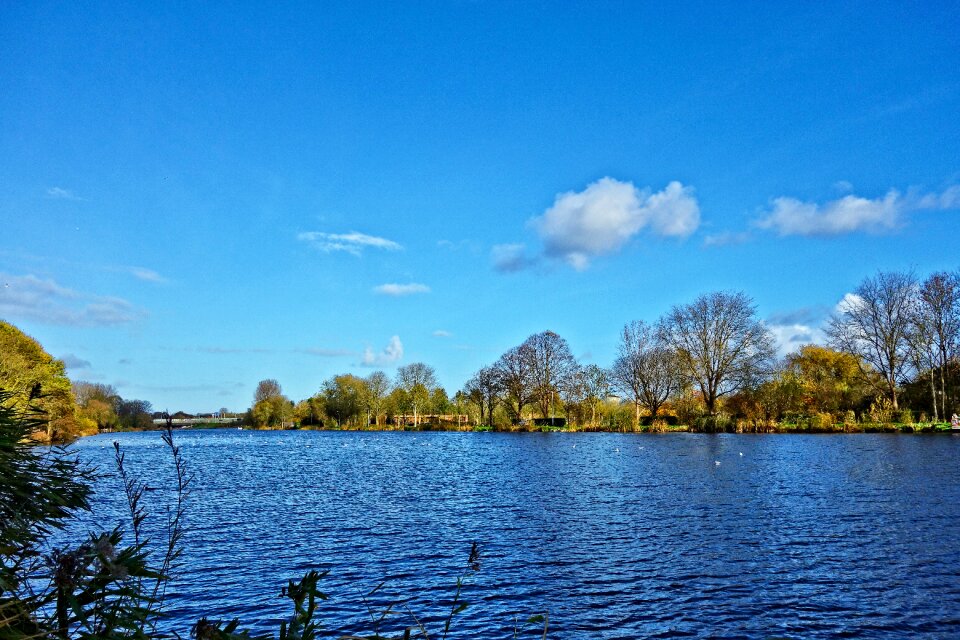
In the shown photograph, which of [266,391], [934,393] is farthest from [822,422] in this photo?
[266,391]

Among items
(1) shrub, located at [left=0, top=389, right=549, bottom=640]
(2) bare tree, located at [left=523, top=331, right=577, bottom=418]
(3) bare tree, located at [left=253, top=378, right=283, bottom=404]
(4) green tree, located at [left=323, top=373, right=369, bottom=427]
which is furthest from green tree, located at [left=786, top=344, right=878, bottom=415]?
(3) bare tree, located at [left=253, top=378, right=283, bottom=404]

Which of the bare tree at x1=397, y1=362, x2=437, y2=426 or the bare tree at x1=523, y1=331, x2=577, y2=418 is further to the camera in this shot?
the bare tree at x1=397, y1=362, x2=437, y2=426

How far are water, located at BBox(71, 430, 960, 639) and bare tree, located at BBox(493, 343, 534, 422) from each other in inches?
2110

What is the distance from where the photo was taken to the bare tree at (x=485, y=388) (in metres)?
85.4

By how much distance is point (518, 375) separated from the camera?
83.1 metres

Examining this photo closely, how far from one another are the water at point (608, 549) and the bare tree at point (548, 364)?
52.1m

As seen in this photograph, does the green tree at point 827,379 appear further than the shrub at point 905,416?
Yes

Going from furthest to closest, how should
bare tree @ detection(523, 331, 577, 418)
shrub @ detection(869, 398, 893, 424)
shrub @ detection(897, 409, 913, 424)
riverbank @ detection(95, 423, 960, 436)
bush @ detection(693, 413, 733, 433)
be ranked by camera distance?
1. bare tree @ detection(523, 331, 577, 418)
2. bush @ detection(693, 413, 733, 433)
3. shrub @ detection(869, 398, 893, 424)
4. shrub @ detection(897, 409, 913, 424)
5. riverbank @ detection(95, 423, 960, 436)

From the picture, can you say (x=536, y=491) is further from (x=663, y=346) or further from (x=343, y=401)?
(x=343, y=401)

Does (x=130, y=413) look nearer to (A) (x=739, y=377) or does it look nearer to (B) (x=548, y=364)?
(B) (x=548, y=364)

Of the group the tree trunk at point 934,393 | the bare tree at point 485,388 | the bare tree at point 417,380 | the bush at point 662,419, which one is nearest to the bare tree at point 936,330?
the tree trunk at point 934,393

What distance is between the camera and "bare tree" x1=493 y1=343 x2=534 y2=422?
270 feet

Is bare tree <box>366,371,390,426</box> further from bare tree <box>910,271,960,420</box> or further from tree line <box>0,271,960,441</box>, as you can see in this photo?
bare tree <box>910,271,960,420</box>

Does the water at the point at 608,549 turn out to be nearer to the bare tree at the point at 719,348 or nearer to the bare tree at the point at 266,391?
the bare tree at the point at 719,348
